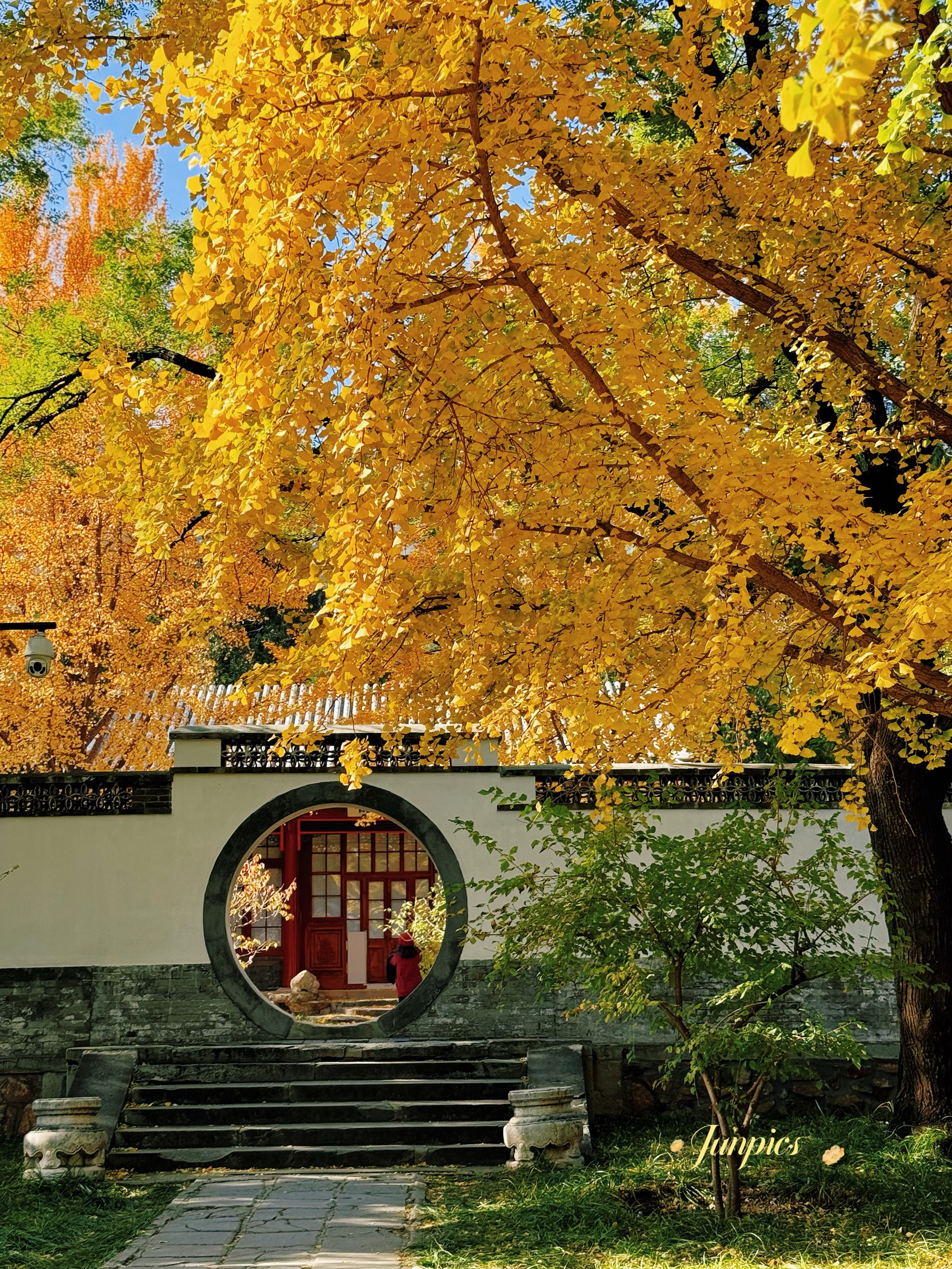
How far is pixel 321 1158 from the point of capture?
792cm

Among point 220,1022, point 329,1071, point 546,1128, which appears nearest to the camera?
point 546,1128

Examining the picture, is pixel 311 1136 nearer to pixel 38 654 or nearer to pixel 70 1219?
pixel 70 1219

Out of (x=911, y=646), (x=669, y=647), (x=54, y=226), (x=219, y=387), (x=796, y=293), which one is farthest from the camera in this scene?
(x=54, y=226)

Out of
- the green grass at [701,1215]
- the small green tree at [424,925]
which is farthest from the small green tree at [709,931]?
the small green tree at [424,925]

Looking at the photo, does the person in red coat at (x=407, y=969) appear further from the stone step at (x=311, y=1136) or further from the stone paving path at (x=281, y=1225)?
the stone paving path at (x=281, y=1225)

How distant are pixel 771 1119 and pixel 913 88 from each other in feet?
27.1

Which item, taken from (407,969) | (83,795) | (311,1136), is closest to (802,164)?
(311,1136)

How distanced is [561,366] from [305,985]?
1196 centimetres

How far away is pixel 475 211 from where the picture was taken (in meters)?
3.62

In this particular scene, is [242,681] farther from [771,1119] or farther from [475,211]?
[771,1119]

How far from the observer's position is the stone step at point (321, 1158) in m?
7.86

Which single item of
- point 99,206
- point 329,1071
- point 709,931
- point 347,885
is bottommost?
point 329,1071

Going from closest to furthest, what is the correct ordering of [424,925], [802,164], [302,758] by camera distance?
[802,164]
[302,758]
[424,925]

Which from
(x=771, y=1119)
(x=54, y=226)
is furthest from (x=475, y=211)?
(x=54, y=226)
